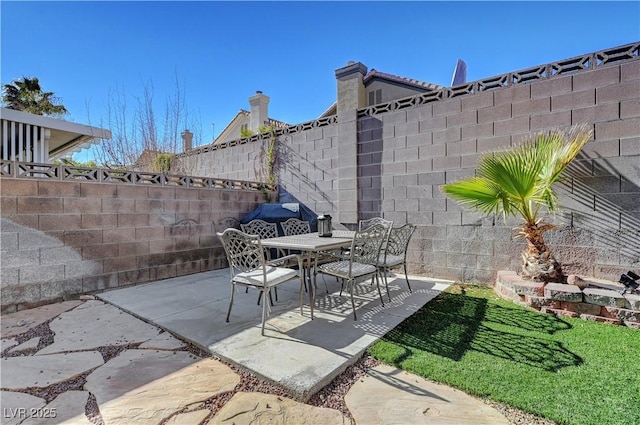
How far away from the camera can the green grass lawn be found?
169 cm

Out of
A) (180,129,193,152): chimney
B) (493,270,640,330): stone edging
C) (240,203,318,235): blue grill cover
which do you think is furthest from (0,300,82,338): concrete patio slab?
(180,129,193,152): chimney

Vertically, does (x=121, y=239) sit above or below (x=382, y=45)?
below

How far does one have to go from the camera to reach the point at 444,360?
2.19m

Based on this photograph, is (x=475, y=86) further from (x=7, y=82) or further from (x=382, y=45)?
(x=7, y=82)

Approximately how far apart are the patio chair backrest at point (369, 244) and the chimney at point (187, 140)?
7.07 metres

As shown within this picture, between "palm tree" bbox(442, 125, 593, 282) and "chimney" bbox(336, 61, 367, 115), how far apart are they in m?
2.71

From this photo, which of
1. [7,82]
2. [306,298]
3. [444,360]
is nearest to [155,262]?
[306,298]

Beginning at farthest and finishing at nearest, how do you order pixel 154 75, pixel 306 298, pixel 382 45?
pixel 154 75 < pixel 382 45 < pixel 306 298

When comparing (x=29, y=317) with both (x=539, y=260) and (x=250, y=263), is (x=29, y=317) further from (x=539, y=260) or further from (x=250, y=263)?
(x=539, y=260)

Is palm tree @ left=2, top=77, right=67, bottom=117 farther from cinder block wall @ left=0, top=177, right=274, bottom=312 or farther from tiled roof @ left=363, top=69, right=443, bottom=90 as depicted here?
tiled roof @ left=363, top=69, right=443, bottom=90

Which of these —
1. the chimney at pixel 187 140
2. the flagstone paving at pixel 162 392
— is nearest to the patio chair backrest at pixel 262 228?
the flagstone paving at pixel 162 392

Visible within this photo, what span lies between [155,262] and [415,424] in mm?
4397

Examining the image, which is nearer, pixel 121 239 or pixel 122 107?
pixel 121 239

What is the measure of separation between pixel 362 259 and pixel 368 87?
774cm
